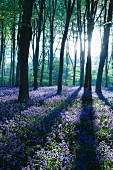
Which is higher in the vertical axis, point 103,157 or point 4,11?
point 4,11

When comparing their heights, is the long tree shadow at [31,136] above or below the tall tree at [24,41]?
below

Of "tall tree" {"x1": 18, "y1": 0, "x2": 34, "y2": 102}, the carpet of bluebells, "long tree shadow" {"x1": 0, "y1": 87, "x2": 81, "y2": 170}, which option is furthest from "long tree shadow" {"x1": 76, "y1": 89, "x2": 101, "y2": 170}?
"tall tree" {"x1": 18, "y1": 0, "x2": 34, "y2": 102}

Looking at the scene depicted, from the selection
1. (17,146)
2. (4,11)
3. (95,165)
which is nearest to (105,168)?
(95,165)

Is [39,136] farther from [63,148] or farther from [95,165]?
[95,165]

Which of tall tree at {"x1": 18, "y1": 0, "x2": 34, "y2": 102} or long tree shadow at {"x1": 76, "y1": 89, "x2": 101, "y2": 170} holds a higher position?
tall tree at {"x1": 18, "y1": 0, "x2": 34, "y2": 102}

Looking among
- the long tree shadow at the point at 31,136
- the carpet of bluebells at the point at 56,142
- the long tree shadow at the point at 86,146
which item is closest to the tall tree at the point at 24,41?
the carpet of bluebells at the point at 56,142

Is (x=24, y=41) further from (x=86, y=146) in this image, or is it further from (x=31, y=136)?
(x=86, y=146)

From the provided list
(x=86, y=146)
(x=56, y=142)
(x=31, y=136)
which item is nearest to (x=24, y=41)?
(x=31, y=136)

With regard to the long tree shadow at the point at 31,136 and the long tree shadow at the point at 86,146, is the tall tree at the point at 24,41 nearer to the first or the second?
the long tree shadow at the point at 31,136

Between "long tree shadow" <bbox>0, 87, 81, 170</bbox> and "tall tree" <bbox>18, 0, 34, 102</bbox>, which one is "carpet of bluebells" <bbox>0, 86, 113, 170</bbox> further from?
"tall tree" <bbox>18, 0, 34, 102</bbox>

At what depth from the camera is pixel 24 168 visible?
192 inches

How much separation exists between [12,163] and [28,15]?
32.3ft

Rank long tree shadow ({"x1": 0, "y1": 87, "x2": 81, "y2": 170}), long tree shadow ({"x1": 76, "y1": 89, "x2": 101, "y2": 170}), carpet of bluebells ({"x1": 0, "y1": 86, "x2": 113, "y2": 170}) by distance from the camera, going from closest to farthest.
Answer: long tree shadow ({"x1": 76, "y1": 89, "x2": 101, "y2": 170}) < carpet of bluebells ({"x1": 0, "y1": 86, "x2": 113, "y2": 170}) < long tree shadow ({"x1": 0, "y1": 87, "x2": 81, "y2": 170})

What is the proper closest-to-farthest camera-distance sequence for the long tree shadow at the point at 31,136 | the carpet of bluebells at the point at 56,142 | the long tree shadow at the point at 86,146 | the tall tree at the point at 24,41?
the long tree shadow at the point at 86,146, the carpet of bluebells at the point at 56,142, the long tree shadow at the point at 31,136, the tall tree at the point at 24,41
